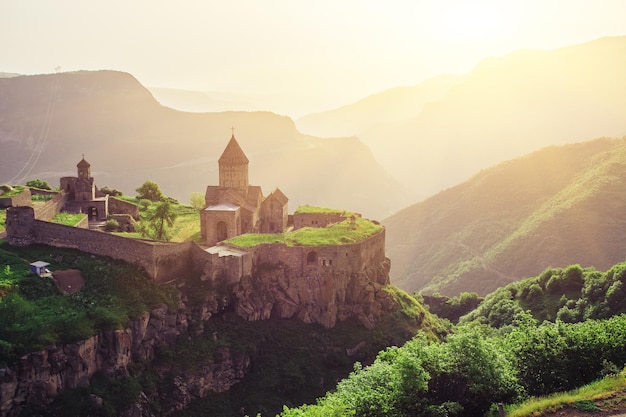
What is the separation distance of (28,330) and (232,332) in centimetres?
1265

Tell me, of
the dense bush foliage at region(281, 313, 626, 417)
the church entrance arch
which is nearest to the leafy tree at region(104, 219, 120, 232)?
the church entrance arch

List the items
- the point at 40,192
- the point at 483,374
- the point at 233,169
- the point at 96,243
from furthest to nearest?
the point at 40,192, the point at 233,169, the point at 96,243, the point at 483,374

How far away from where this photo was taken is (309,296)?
38969 millimetres

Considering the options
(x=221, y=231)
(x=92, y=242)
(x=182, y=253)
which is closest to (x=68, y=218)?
(x=221, y=231)

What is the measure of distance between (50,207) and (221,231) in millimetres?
13707

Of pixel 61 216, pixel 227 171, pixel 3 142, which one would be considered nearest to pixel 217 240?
pixel 227 171

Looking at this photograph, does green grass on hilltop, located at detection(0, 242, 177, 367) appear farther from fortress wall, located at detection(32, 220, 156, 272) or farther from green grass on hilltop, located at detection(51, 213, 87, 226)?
green grass on hilltop, located at detection(51, 213, 87, 226)

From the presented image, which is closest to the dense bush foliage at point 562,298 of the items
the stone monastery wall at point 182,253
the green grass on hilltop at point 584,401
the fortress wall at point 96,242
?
the stone monastery wall at point 182,253

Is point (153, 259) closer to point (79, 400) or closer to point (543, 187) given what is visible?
point (79, 400)

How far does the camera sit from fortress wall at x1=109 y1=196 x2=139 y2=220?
52.5 metres

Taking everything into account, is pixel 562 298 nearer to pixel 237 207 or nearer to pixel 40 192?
pixel 237 207

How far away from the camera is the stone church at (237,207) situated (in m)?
46.2

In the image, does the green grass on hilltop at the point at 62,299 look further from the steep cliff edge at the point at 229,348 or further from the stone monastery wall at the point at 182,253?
the stone monastery wall at the point at 182,253

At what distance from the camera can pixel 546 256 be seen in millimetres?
78188
